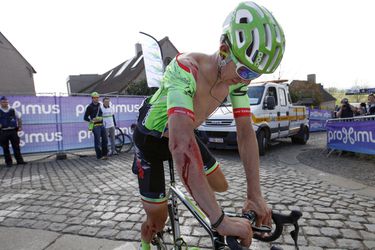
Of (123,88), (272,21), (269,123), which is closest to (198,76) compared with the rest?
(272,21)

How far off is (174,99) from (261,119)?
7392 millimetres

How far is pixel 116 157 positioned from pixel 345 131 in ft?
24.5

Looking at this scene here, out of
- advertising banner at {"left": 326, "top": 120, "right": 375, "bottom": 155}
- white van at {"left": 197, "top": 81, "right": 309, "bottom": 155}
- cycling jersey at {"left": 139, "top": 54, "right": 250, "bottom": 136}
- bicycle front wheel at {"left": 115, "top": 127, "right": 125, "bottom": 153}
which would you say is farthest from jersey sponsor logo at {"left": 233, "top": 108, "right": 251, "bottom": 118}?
bicycle front wheel at {"left": 115, "top": 127, "right": 125, "bottom": 153}

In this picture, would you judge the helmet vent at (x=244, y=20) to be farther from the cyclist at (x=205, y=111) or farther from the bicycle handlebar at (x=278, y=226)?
the bicycle handlebar at (x=278, y=226)

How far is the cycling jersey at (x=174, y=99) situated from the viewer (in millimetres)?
1261

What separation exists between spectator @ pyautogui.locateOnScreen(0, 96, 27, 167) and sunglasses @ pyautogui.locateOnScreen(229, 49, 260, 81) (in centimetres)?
801

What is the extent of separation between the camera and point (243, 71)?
1317mm

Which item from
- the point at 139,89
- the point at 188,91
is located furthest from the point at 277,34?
the point at 139,89

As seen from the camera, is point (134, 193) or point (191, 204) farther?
point (134, 193)

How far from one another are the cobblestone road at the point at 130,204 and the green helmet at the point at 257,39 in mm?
2256

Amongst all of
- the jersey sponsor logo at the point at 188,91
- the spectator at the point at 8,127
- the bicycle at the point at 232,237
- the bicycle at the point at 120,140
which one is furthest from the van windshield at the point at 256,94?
the jersey sponsor logo at the point at 188,91

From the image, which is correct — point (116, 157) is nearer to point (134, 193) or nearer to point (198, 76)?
point (134, 193)

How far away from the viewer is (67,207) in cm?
412

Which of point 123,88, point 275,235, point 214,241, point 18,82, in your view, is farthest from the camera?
point 18,82
